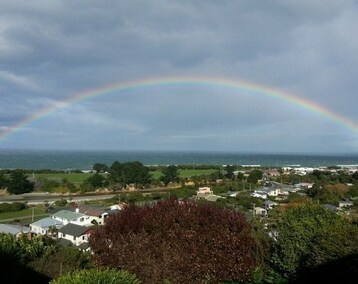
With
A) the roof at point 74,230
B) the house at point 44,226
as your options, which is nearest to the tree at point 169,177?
the house at point 44,226

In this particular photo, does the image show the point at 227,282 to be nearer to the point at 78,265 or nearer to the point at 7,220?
the point at 78,265

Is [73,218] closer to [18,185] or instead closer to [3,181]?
[18,185]

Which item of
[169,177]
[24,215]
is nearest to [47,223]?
[24,215]

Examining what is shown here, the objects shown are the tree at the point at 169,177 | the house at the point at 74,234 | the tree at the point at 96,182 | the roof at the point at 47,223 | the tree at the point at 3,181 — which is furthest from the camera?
the tree at the point at 169,177

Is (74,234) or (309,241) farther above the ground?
(309,241)

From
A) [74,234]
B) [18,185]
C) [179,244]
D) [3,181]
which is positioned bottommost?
[74,234]

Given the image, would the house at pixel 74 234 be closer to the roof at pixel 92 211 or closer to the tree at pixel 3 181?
the roof at pixel 92 211
